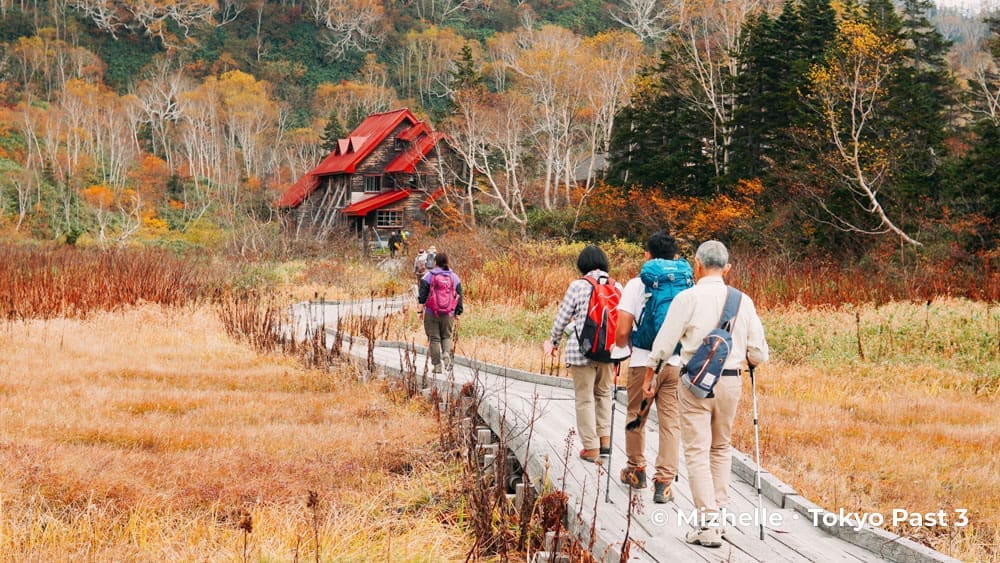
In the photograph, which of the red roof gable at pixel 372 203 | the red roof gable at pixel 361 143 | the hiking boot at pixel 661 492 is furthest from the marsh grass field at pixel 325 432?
the red roof gable at pixel 361 143

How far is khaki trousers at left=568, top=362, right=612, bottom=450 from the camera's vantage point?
7.17 meters

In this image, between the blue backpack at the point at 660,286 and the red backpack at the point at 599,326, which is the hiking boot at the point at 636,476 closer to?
the red backpack at the point at 599,326

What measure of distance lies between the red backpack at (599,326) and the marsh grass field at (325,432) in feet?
5.52

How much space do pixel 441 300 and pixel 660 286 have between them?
5653 millimetres

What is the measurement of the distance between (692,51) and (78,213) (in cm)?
3624

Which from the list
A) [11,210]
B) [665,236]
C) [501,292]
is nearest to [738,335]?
[665,236]

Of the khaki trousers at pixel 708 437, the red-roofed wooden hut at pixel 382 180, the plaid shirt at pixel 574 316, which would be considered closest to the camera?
the khaki trousers at pixel 708 437

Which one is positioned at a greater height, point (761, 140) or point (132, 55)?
point (132, 55)

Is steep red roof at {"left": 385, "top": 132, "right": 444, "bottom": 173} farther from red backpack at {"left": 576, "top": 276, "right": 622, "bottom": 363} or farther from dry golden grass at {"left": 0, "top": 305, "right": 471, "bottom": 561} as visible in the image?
red backpack at {"left": 576, "top": 276, "right": 622, "bottom": 363}

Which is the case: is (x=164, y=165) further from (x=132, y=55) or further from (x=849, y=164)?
(x=849, y=164)

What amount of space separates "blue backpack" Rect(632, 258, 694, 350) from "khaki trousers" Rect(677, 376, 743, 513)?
26.9 inches

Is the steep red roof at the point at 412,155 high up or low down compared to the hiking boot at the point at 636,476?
up

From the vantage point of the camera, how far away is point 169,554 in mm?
6211

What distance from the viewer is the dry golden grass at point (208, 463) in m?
6.39
